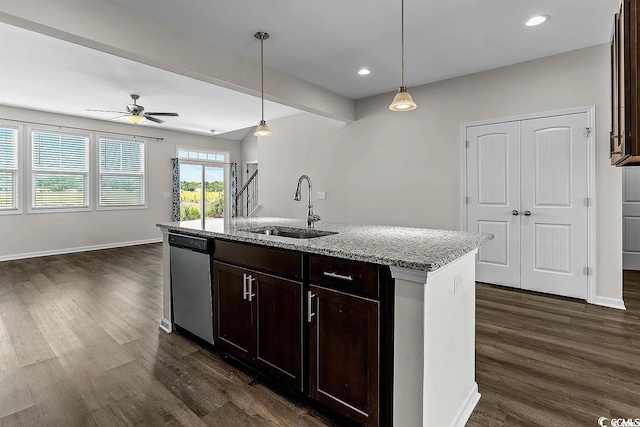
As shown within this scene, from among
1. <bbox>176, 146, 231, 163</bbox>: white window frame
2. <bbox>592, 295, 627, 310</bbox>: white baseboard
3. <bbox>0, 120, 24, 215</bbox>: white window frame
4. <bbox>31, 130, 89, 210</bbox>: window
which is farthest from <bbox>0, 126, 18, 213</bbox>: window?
<bbox>592, 295, 627, 310</bbox>: white baseboard

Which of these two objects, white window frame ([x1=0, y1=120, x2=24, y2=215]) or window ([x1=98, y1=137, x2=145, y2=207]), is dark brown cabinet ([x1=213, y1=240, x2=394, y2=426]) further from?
window ([x1=98, y1=137, x2=145, y2=207])

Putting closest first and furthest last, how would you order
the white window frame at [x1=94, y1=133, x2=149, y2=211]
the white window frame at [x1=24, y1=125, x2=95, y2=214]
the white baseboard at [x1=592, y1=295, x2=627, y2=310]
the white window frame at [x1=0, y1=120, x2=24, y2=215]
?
1. the white baseboard at [x1=592, y1=295, x2=627, y2=310]
2. the white window frame at [x1=0, y1=120, x2=24, y2=215]
3. the white window frame at [x1=24, y1=125, x2=95, y2=214]
4. the white window frame at [x1=94, y1=133, x2=149, y2=211]

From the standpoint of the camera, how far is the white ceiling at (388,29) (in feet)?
9.07

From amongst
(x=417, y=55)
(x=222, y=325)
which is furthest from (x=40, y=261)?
(x=417, y=55)

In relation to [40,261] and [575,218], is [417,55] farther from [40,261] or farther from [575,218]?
[40,261]

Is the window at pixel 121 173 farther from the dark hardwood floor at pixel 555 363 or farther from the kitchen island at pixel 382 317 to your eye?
the dark hardwood floor at pixel 555 363

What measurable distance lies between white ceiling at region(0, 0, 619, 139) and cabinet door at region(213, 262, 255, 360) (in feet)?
7.32

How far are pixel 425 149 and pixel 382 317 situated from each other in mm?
3702

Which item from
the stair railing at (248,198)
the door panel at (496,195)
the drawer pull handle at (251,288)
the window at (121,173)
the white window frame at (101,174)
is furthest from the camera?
the stair railing at (248,198)

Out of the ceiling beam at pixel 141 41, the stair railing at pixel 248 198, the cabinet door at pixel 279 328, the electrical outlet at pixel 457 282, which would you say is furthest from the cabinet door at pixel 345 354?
the stair railing at pixel 248 198

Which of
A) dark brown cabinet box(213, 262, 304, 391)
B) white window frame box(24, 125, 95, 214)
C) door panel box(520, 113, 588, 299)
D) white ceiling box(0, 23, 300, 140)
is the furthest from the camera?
white window frame box(24, 125, 95, 214)

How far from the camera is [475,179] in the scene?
4.27 meters

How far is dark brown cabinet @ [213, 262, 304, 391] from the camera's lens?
1.84m

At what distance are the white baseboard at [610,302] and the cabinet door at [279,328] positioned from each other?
352 centimetres
